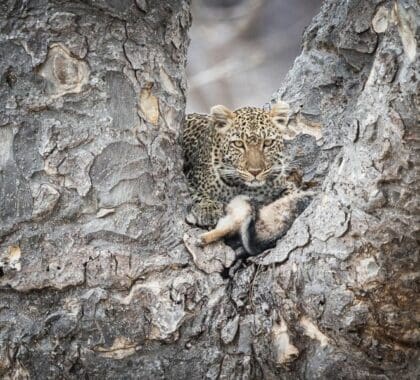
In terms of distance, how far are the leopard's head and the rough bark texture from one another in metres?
1.31

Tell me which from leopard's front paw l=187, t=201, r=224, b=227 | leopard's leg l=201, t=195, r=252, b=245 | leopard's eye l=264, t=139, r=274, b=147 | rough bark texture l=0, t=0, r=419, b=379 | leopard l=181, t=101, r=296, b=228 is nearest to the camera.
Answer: rough bark texture l=0, t=0, r=419, b=379

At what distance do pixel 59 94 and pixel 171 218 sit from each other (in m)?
0.58

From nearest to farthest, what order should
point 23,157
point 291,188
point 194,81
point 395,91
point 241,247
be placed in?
point 395,91 < point 23,157 < point 241,247 < point 291,188 < point 194,81

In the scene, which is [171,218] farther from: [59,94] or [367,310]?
[367,310]

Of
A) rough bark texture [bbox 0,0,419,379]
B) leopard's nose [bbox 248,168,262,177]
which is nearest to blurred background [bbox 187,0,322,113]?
leopard's nose [bbox 248,168,262,177]

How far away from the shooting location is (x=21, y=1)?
327 centimetres

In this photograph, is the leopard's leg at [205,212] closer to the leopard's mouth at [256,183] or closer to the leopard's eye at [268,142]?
the leopard's mouth at [256,183]

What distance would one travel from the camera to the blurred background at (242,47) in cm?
913

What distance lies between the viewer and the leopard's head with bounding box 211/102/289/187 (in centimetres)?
471

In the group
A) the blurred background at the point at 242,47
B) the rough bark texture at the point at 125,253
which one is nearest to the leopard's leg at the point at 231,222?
the rough bark texture at the point at 125,253

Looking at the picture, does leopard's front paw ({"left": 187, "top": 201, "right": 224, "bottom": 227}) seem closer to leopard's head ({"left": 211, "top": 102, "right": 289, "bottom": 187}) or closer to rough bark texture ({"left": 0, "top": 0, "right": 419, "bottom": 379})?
rough bark texture ({"left": 0, "top": 0, "right": 419, "bottom": 379})

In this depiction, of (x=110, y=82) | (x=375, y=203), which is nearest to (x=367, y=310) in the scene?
(x=375, y=203)

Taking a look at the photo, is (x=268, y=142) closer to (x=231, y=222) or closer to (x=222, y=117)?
(x=222, y=117)

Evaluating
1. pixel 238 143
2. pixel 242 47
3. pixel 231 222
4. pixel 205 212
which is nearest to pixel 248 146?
pixel 238 143
